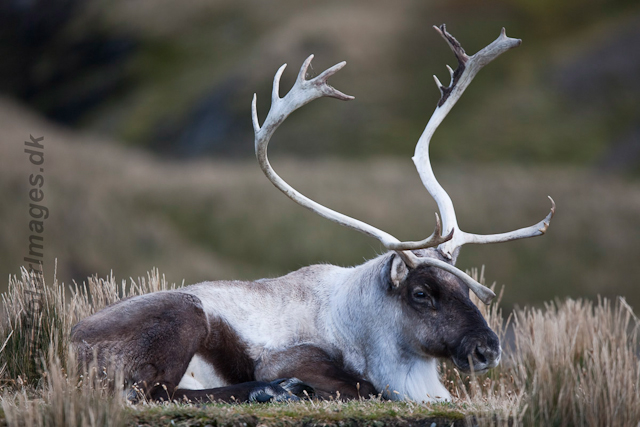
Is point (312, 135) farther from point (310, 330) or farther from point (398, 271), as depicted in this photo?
point (398, 271)

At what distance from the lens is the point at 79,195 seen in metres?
29.0

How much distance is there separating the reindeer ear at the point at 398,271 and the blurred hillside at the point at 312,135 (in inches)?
778

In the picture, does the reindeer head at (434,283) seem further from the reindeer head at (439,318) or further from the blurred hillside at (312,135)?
the blurred hillside at (312,135)

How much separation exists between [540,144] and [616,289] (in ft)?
40.2

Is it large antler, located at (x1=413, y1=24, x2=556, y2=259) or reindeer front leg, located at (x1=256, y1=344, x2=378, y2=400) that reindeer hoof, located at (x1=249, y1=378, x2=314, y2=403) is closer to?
reindeer front leg, located at (x1=256, y1=344, x2=378, y2=400)

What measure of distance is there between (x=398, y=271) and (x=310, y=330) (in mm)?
1134

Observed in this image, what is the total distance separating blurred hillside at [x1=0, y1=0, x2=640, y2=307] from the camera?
1102 inches

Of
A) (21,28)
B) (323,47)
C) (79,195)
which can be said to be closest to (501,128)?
(323,47)

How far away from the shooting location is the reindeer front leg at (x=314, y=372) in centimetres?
700

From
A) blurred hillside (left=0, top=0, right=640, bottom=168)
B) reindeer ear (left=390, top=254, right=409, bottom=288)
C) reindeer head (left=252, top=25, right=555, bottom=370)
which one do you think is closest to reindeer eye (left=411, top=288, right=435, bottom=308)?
reindeer head (left=252, top=25, right=555, bottom=370)

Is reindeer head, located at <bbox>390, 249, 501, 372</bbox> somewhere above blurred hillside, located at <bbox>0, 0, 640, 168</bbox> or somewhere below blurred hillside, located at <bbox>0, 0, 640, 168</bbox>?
below

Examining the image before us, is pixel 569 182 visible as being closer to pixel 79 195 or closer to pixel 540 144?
pixel 540 144

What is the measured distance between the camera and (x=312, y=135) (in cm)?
4056

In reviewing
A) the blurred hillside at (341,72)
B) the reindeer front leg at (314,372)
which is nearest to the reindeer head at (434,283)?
the reindeer front leg at (314,372)
